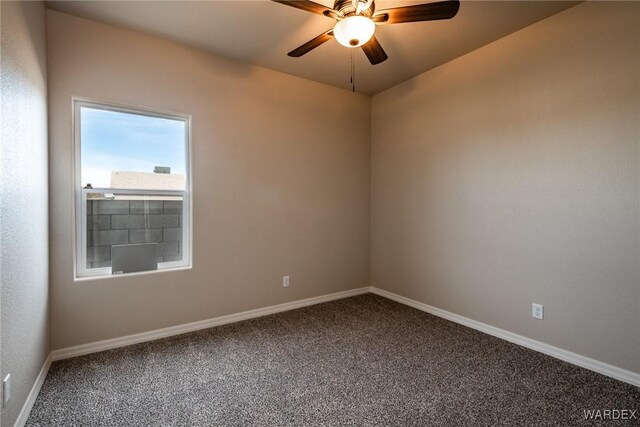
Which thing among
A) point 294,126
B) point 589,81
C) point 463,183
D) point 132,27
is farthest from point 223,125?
point 589,81

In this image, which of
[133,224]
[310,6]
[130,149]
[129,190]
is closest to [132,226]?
[133,224]

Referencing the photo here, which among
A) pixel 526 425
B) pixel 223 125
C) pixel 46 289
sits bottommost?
pixel 526 425

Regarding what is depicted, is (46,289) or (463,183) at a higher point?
(463,183)

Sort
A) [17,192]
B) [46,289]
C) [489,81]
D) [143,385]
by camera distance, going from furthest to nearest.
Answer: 1. [489,81]
2. [46,289]
3. [143,385]
4. [17,192]

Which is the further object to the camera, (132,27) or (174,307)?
(174,307)

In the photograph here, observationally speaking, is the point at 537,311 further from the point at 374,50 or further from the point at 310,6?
the point at 310,6

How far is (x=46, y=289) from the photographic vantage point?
2254mm

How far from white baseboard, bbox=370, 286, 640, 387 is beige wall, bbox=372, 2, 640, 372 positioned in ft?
0.16

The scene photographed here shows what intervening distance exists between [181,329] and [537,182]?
3.45m

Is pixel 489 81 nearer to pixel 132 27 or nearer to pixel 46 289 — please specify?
pixel 132 27

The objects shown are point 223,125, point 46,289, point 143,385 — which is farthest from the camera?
point 223,125

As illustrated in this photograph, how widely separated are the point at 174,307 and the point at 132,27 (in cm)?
250

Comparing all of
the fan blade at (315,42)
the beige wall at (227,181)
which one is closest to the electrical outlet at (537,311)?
the beige wall at (227,181)

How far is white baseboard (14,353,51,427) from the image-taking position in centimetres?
167
